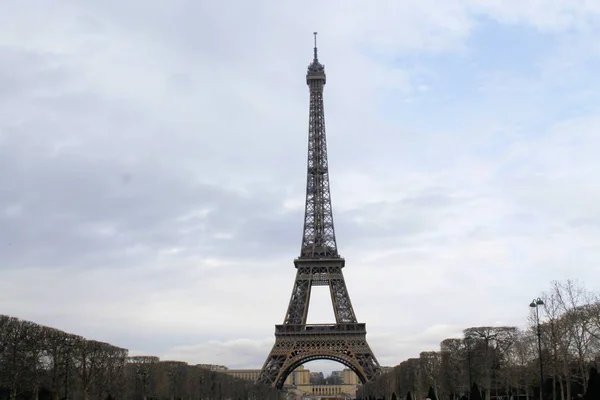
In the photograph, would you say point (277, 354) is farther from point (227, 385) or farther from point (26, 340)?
point (26, 340)

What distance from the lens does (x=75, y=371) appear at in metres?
69.8

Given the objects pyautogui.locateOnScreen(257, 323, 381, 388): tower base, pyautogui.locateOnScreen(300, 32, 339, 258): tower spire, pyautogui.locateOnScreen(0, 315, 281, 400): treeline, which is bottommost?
pyautogui.locateOnScreen(0, 315, 281, 400): treeline

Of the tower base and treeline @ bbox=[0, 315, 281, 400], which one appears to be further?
the tower base

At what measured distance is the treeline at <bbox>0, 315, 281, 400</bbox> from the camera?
2345 inches

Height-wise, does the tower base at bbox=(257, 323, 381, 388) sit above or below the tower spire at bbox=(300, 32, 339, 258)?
below

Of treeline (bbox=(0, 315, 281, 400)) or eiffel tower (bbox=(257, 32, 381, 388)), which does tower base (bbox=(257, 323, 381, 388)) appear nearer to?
eiffel tower (bbox=(257, 32, 381, 388))

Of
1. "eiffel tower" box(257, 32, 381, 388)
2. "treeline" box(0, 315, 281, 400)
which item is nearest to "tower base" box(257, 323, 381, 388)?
"eiffel tower" box(257, 32, 381, 388)

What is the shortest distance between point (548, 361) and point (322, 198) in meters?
58.8

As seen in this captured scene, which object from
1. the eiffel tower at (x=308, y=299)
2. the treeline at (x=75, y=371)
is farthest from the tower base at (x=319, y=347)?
the treeline at (x=75, y=371)

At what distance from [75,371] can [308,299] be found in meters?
49.8

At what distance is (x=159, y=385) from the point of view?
84438mm

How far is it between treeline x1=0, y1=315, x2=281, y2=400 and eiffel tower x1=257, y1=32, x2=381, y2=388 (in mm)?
16262

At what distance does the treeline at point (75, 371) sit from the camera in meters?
59.6

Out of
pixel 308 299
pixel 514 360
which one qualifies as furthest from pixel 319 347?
pixel 514 360
